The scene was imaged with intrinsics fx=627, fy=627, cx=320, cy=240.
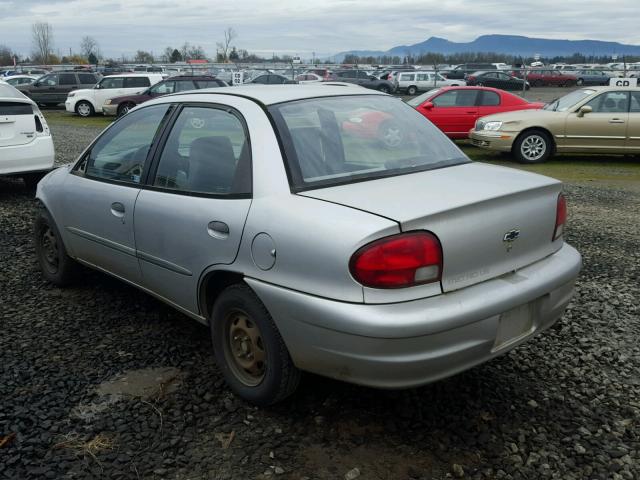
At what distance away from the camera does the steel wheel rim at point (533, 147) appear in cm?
1206

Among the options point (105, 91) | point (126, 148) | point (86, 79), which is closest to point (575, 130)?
point (126, 148)

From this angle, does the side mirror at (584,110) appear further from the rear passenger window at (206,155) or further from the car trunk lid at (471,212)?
the rear passenger window at (206,155)

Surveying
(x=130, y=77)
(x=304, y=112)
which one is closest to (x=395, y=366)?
(x=304, y=112)

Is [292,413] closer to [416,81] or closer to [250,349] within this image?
[250,349]

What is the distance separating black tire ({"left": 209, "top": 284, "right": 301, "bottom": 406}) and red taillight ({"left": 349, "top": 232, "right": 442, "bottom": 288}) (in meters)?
0.60

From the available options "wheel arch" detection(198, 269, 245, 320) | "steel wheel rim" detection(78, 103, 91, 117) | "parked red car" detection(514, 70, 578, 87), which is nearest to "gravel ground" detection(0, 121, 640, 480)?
"wheel arch" detection(198, 269, 245, 320)

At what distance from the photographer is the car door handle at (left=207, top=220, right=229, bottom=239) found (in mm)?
3123

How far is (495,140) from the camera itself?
12.1 metres

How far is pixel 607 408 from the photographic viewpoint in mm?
3225

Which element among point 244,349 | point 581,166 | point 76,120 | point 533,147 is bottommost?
point 581,166

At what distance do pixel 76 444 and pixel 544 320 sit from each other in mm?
2338

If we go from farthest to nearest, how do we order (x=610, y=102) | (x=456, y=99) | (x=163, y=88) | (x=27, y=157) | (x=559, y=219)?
(x=163, y=88) → (x=456, y=99) → (x=610, y=102) → (x=27, y=157) → (x=559, y=219)

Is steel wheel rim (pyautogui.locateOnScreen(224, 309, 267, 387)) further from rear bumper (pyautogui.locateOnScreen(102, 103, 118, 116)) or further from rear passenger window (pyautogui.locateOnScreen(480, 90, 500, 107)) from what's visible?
rear bumper (pyautogui.locateOnScreen(102, 103, 118, 116))

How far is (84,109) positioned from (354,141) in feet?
75.8
